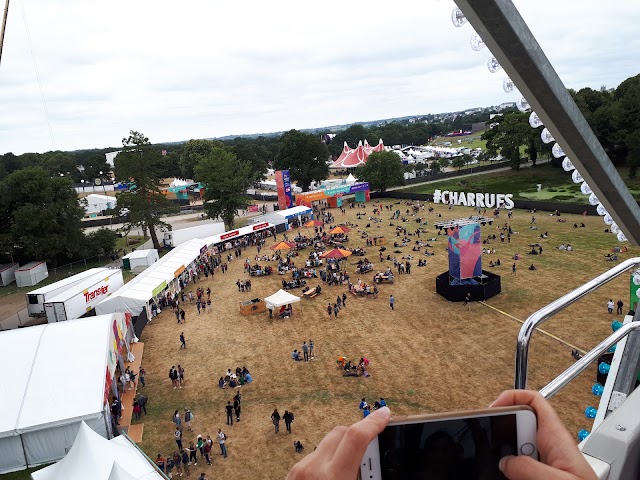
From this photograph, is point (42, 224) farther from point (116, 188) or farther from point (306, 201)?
point (116, 188)

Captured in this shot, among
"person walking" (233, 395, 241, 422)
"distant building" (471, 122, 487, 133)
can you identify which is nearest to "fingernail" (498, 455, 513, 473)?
"person walking" (233, 395, 241, 422)

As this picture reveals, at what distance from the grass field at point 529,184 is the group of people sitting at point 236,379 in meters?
35.7

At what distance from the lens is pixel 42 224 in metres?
34.1

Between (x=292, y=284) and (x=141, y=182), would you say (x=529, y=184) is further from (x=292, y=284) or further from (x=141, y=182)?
(x=141, y=182)

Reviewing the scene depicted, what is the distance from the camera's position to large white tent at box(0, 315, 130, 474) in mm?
12234

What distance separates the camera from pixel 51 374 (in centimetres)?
1346

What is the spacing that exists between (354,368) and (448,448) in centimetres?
1565

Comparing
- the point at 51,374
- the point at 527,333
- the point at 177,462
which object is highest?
the point at 527,333

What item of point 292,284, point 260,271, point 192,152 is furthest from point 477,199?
point 192,152

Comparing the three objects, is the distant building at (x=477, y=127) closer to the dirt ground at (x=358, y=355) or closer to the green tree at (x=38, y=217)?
the dirt ground at (x=358, y=355)

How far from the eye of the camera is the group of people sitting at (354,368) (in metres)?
16.3

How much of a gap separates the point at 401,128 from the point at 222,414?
148 m

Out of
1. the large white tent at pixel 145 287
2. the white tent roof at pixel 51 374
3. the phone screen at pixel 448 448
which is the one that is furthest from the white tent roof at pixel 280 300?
the phone screen at pixel 448 448

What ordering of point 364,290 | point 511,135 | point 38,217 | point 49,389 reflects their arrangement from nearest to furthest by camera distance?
point 49,389 → point 364,290 → point 38,217 → point 511,135
